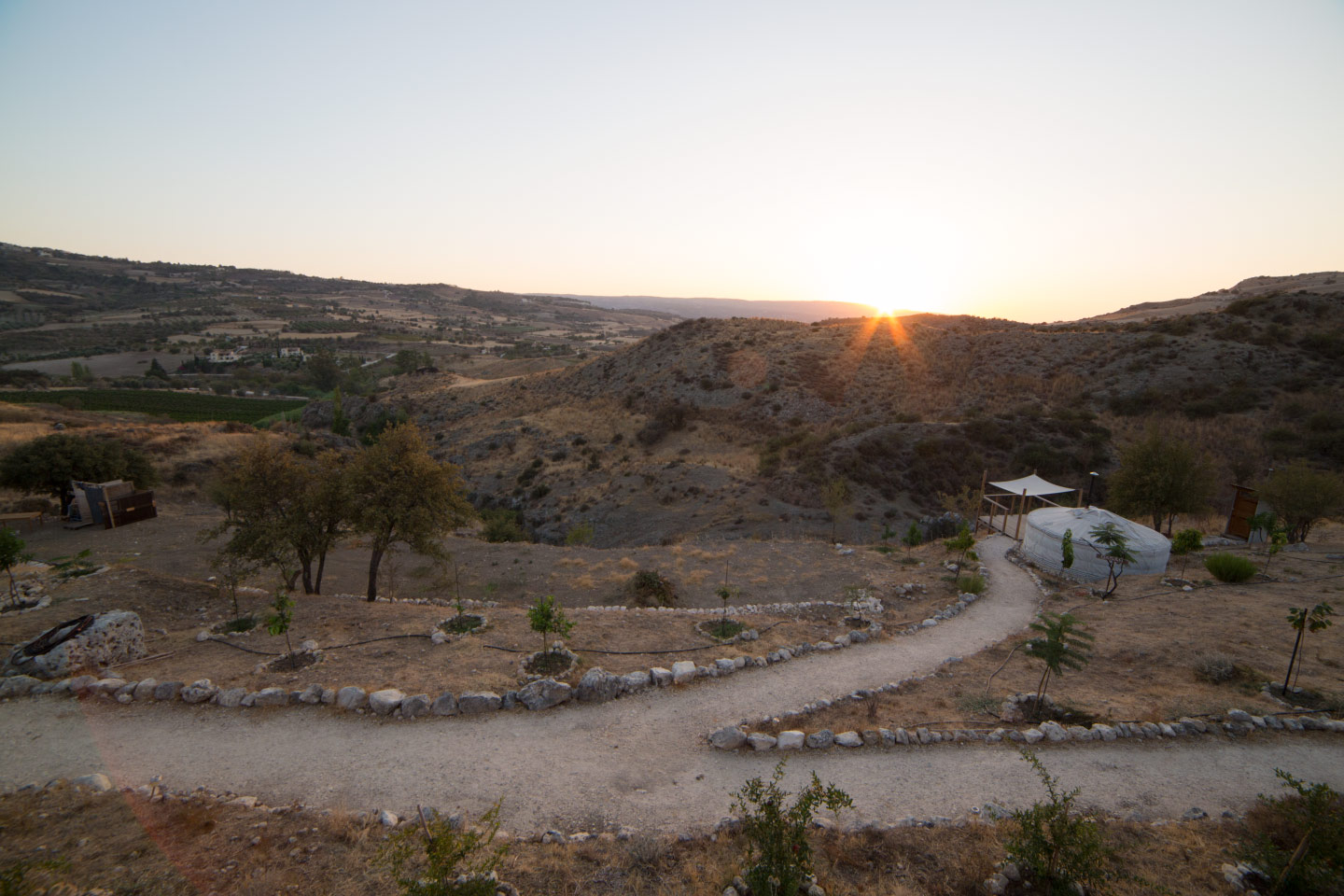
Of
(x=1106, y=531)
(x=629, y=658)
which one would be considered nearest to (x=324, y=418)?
(x=629, y=658)

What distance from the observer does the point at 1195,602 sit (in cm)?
1931

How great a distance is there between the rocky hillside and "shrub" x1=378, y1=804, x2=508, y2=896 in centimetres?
2600

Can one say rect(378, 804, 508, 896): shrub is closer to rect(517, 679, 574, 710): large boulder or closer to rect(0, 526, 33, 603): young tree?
rect(517, 679, 574, 710): large boulder

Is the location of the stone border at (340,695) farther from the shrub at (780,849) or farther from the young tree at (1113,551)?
the young tree at (1113,551)

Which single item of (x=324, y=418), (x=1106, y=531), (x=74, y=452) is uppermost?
(x=1106, y=531)

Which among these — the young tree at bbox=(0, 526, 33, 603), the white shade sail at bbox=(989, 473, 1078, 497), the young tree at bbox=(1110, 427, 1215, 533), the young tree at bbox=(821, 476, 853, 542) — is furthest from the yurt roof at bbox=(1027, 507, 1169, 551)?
the young tree at bbox=(0, 526, 33, 603)

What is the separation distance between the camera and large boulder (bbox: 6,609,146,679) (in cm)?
1288

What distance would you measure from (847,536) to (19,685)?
31882 mm

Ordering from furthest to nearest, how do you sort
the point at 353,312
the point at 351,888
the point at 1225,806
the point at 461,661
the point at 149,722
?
the point at 353,312
the point at 461,661
the point at 149,722
the point at 1225,806
the point at 351,888

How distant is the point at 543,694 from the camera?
12523 mm

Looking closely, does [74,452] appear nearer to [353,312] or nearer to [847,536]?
[847,536]

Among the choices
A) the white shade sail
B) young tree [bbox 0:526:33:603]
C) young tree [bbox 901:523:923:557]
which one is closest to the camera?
young tree [bbox 0:526:33:603]

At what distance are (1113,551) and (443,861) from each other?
75.6ft

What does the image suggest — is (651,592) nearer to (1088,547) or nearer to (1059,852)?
(1059,852)
